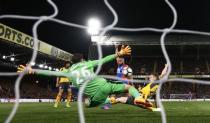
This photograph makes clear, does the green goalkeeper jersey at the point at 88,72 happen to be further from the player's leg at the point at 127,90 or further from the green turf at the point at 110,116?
the green turf at the point at 110,116

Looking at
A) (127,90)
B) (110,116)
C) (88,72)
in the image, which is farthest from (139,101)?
(88,72)

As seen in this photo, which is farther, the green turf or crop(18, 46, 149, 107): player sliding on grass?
the green turf

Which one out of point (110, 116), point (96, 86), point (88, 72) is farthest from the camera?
point (110, 116)

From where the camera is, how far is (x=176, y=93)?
33875 mm

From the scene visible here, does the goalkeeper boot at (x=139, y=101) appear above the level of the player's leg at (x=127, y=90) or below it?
below

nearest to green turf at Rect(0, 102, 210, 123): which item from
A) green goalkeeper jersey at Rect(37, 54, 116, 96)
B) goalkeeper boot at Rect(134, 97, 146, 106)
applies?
goalkeeper boot at Rect(134, 97, 146, 106)

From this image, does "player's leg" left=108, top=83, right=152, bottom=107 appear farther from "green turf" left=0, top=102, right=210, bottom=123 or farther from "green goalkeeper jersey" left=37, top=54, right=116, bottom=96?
"green turf" left=0, top=102, right=210, bottom=123

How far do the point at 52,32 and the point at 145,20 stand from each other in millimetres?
8604

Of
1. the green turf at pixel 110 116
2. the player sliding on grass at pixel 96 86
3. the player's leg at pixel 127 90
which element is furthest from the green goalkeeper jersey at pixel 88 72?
the green turf at pixel 110 116

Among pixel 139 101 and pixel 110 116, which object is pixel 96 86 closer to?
pixel 139 101

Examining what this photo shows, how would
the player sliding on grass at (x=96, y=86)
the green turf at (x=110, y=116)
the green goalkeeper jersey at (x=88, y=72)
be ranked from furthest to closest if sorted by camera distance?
the green turf at (x=110, y=116)
the player sliding on grass at (x=96, y=86)
the green goalkeeper jersey at (x=88, y=72)

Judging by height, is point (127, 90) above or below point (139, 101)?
above

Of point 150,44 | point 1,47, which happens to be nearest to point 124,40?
point 150,44

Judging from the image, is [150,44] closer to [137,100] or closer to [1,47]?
[1,47]
